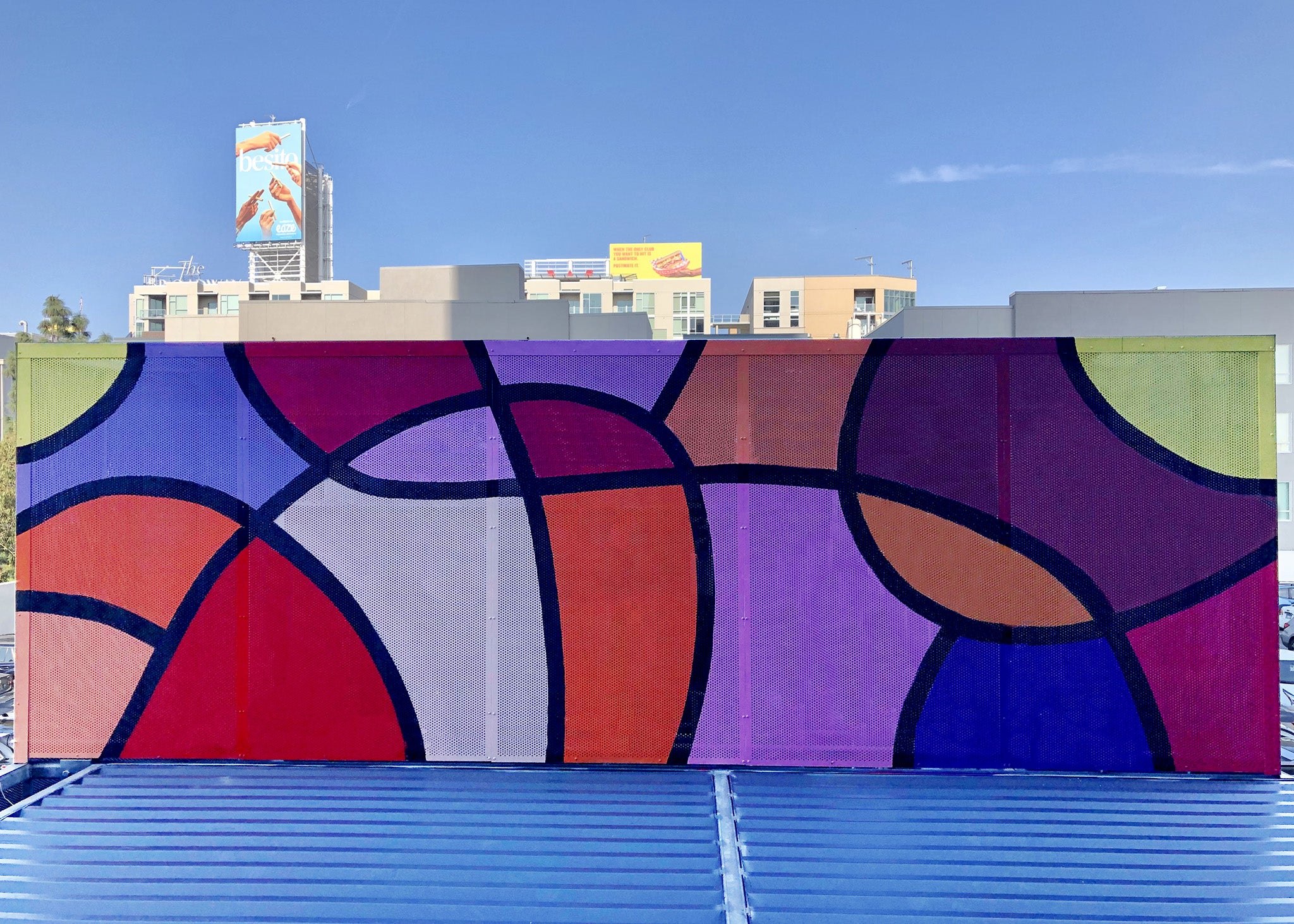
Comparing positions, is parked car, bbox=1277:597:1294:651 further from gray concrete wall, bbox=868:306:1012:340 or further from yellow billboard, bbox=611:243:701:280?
yellow billboard, bbox=611:243:701:280

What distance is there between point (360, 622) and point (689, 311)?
6692cm

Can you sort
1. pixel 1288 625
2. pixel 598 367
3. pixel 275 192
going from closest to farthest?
pixel 598 367 < pixel 1288 625 < pixel 275 192

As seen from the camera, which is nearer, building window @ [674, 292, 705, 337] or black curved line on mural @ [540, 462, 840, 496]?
black curved line on mural @ [540, 462, 840, 496]

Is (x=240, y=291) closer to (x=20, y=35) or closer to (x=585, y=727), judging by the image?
(x=20, y=35)

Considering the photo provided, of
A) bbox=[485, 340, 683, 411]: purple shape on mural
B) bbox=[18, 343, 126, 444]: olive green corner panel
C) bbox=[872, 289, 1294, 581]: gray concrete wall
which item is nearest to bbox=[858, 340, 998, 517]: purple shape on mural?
bbox=[485, 340, 683, 411]: purple shape on mural

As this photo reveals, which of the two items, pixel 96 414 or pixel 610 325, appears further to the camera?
pixel 610 325

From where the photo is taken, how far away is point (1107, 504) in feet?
11.4

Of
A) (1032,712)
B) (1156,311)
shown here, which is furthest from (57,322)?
(1032,712)

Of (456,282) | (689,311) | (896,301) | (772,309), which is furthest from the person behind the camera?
(772,309)

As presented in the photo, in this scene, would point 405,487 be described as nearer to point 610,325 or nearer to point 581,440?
point 581,440

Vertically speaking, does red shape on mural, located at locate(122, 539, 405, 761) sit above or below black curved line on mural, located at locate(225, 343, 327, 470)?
below

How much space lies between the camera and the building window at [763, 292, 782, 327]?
73.5 metres

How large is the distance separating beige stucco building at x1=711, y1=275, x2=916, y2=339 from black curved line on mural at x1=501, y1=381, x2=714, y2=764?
68443 millimetres

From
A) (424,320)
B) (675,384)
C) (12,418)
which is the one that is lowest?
(675,384)
